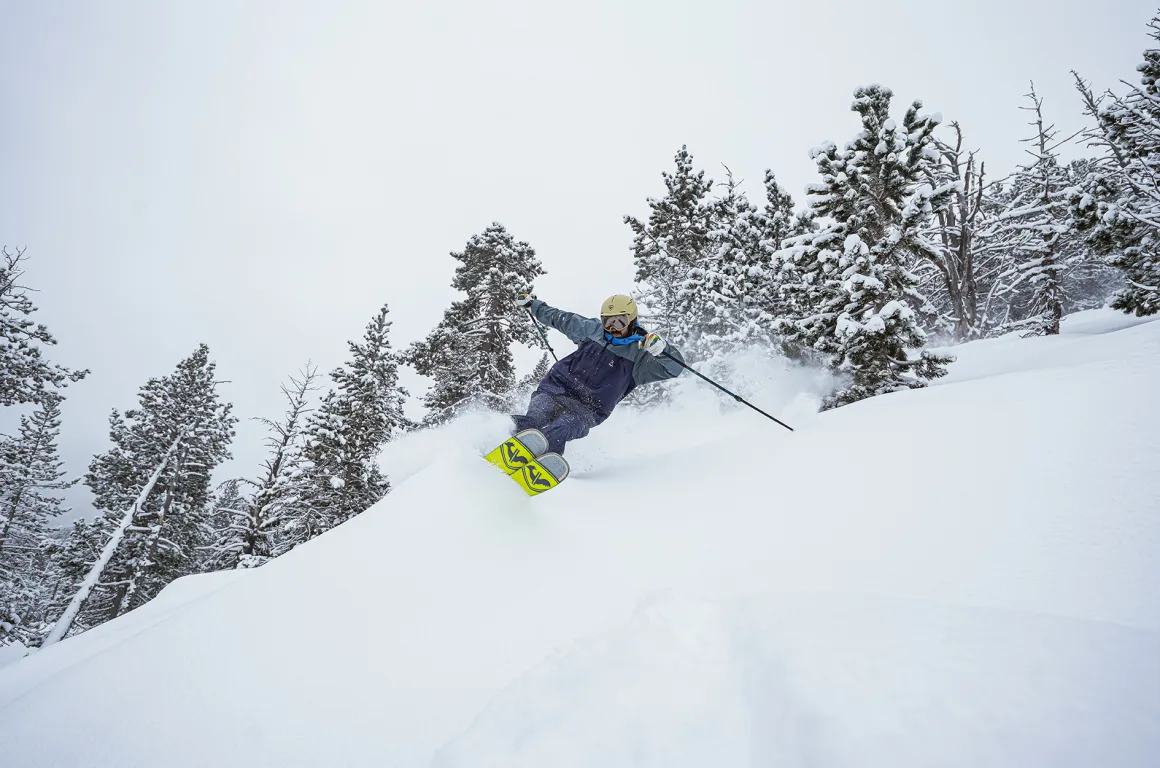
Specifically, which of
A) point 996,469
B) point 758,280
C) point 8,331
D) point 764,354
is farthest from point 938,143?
point 8,331

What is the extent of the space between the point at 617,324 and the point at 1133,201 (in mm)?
12226

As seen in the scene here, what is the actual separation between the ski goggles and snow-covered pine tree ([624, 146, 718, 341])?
11562mm

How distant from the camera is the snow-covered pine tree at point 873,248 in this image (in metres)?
8.98

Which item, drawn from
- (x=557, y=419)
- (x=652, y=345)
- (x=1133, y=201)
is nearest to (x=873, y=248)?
(x=1133, y=201)

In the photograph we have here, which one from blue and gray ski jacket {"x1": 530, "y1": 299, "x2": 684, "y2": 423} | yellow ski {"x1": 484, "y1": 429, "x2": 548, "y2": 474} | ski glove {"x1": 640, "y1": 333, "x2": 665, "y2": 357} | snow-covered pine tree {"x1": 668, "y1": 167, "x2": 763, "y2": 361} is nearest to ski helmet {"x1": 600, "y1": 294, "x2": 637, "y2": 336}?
blue and gray ski jacket {"x1": 530, "y1": 299, "x2": 684, "y2": 423}

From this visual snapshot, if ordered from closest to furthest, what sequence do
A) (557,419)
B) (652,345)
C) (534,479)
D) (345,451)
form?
(534,479), (557,419), (652,345), (345,451)

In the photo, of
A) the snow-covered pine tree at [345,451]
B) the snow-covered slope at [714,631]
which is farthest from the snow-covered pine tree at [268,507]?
the snow-covered slope at [714,631]

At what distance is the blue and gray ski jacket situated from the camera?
5.67 m

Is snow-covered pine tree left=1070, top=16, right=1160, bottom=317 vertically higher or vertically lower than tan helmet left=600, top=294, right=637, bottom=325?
lower

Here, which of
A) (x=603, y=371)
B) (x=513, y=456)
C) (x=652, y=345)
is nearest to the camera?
(x=513, y=456)

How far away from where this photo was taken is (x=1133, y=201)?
9.34 metres

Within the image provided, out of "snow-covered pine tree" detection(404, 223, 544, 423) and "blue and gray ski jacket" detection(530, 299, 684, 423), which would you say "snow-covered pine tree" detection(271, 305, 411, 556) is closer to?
"snow-covered pine tree" detection(404, 223, 544, 423)

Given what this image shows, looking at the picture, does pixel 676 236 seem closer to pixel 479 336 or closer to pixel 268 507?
pixel 479 336

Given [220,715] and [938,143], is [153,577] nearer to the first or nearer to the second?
[220,715]
